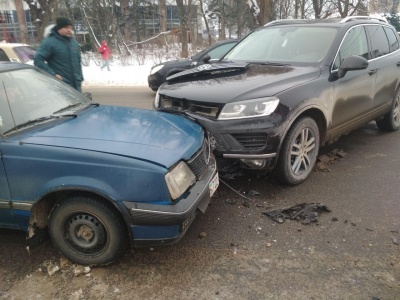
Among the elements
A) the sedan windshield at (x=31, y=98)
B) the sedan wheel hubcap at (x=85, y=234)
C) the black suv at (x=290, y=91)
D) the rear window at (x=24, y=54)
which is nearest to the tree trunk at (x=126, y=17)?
the rear window at (x=24, y=54)

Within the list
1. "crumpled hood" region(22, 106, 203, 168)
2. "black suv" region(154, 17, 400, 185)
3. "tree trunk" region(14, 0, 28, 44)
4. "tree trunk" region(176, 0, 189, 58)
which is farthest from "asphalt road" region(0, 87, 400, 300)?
"tree trunk" region(14, 0, 28, 44)

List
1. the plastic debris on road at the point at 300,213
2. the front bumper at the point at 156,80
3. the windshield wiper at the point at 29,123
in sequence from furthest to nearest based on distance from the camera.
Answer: the front bumper at the point at 156,80
the plastic debris on road at the point at 300,213
the windshield wiper at the point at 29,123

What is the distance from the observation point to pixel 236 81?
4.01m

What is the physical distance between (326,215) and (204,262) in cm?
133

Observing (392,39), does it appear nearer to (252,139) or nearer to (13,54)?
(252,139)

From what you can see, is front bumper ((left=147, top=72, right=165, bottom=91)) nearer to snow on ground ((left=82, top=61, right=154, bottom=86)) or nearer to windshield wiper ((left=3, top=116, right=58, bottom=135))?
snow on ground ((left=82, top=61, right=154, bottom=86))

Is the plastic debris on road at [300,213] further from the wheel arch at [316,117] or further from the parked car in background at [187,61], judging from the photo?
the parked car in background at [187,61]

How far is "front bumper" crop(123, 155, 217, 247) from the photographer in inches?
100.0

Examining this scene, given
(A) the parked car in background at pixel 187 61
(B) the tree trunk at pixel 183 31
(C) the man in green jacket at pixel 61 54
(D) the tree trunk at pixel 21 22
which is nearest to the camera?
(C) the man in green jacket at pixel 61 54

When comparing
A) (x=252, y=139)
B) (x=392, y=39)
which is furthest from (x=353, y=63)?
(x=392, y=39)

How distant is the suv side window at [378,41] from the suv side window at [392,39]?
5.4 inches

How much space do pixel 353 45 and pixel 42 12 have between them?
21205mm

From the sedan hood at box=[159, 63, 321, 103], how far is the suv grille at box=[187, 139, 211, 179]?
2.12 feet

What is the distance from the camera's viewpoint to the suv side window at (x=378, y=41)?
5.19 metres
